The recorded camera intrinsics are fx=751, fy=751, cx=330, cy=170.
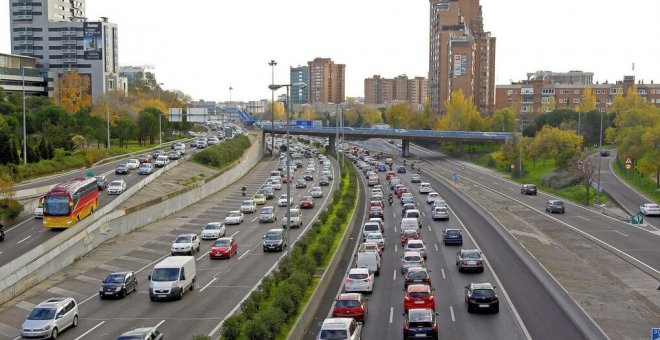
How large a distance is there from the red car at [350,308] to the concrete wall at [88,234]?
46.9ft

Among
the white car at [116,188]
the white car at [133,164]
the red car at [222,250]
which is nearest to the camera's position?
the red car at [222,250]

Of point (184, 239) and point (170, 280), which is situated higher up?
point (170, 280)

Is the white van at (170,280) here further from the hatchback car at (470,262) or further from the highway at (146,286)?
the hatchback car at (470,262)

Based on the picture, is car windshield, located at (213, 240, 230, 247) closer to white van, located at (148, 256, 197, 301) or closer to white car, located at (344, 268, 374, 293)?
white van, located at (148, 256, 197, 301)

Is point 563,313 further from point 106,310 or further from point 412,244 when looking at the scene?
point 106,310

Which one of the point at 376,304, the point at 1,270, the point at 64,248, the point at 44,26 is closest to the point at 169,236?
the point at 64,248

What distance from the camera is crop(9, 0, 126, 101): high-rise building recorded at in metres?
141

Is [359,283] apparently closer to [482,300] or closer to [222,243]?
[482,300]

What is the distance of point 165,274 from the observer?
97.2ft

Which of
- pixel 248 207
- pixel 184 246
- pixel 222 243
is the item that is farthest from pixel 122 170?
pixel 222 243

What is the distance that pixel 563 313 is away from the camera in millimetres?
25625

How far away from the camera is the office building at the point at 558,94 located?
523 ft

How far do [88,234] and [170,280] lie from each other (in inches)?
571

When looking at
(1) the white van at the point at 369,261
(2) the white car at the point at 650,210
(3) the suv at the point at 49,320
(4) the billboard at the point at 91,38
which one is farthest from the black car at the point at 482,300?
(4) the billboard at the point at 91,38
